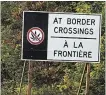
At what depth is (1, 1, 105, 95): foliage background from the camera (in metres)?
6.25

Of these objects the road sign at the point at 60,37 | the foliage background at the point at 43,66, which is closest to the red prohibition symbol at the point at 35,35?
the road sign at the point at 60,37

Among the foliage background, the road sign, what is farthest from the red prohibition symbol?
the foliage background

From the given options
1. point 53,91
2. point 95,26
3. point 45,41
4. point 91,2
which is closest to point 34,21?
point 45,41

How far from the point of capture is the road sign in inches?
152

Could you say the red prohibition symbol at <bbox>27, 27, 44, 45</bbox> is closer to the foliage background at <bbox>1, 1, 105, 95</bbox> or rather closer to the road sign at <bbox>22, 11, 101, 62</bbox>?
the road sign at <bbox>22, 11, 101, 62</bbox>

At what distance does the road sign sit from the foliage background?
2.27 metres

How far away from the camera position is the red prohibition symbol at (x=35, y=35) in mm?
3877

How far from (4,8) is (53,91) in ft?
7.59

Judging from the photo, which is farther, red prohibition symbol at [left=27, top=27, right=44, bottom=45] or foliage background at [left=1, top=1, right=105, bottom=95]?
foliage background at [left=1, top=1, right=105, bottom=95]

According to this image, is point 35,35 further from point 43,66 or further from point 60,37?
point 43,66

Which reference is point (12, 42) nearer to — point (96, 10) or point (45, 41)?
point (96, 10)

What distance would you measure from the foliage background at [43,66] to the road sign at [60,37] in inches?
89.2

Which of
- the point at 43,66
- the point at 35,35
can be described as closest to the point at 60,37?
the point at 35,35

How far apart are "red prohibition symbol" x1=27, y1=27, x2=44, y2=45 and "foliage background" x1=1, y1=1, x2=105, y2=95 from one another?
8.00ft
